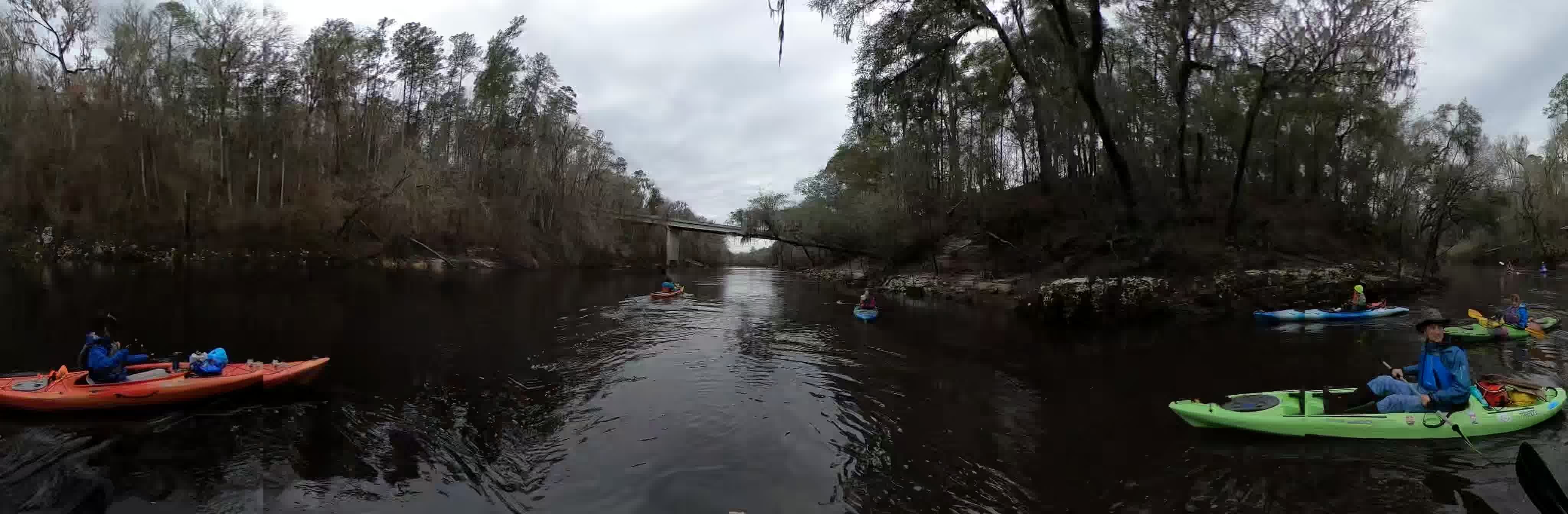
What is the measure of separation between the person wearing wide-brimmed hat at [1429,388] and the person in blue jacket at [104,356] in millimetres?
15208

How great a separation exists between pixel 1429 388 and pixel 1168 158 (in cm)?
2197

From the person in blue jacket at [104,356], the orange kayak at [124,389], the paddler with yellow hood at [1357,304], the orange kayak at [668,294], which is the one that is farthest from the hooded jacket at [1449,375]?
the orange kayak at [668,294]

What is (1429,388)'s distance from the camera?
724cm

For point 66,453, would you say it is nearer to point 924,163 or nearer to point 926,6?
point 926,6

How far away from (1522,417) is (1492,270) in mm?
60636

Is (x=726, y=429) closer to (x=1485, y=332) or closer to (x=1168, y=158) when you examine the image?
(x=1485, y=332)

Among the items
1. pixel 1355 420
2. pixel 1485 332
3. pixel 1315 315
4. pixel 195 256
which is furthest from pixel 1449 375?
pixel 195 256

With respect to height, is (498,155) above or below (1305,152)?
above

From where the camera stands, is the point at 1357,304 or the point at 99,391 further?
the point at 1357,304

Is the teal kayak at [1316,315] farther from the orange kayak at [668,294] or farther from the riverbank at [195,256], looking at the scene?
the riverbank at [195,256]

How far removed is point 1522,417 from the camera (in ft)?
23.4

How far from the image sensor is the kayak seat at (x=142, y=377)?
7559mm

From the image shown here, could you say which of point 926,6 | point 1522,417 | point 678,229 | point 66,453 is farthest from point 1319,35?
point 678,229

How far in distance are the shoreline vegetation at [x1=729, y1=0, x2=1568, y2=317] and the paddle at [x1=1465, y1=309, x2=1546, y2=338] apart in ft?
17.9
